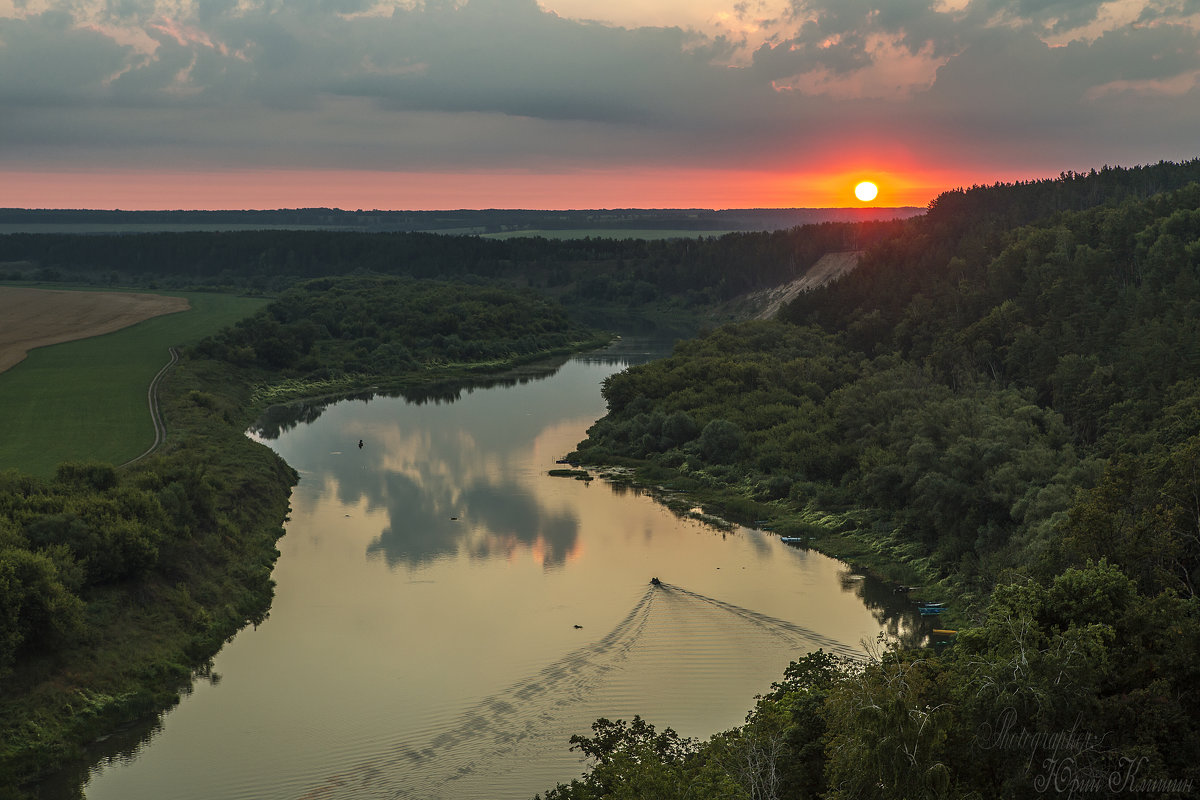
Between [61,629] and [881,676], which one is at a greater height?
[881,676]

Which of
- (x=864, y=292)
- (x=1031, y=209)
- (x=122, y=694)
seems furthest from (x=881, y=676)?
(x=1031, y=209)

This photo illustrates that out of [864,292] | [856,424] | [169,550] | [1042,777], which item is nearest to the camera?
[1042,777]

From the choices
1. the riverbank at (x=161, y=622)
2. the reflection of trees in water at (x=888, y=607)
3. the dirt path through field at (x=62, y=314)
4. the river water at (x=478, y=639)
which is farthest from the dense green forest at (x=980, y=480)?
the dirt path through field at (x=62, y=314)

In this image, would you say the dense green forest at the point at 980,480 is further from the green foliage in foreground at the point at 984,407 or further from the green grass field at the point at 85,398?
the green grass field at the point at 85,398

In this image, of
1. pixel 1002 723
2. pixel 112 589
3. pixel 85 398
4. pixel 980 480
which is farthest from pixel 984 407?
pixel 85 398

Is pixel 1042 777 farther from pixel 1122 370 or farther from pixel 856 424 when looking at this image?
pixel 1122 370

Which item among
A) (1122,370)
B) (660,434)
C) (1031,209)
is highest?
(1031,209)

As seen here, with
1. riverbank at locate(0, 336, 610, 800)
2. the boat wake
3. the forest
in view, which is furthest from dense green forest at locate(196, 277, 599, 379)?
the boat wake
